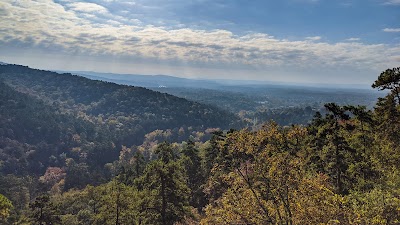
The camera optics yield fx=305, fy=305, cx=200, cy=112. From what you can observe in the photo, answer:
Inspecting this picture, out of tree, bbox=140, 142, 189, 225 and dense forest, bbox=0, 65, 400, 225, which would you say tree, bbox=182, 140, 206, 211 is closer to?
dense forest, bbox=0, 65, 400, 225

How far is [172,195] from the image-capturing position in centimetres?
2919

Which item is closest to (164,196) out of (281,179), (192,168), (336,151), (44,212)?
(281,179)

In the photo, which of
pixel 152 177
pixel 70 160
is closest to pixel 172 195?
pixel 152 177

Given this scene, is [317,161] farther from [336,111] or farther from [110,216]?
[110,216]

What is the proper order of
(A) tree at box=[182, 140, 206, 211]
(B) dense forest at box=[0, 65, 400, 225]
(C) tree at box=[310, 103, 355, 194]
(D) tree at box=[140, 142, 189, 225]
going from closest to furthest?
(B) dense forest at box=[0, 65, 400, 225]
(D) tree at box=[140, 142, 189, 225]
(C) tree at box=[310, 103, 355, 194]
(A) tree at box=[182, 140, 206, 211]

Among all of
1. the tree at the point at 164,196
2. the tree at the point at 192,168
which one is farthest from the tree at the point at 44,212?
the tree at the point at 192,168

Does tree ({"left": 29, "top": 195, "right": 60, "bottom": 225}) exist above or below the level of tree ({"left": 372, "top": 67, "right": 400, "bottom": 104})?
below

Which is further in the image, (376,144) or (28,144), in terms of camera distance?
(28,144)

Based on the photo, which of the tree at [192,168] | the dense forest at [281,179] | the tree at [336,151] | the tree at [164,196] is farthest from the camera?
the tree at [192,168]

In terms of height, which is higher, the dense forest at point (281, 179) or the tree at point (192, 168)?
the dense forest at point (281, 179)

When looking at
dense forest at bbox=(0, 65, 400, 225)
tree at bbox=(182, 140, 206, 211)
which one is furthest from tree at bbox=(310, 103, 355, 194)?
tree at bbox=(182, 140, 206, 211)

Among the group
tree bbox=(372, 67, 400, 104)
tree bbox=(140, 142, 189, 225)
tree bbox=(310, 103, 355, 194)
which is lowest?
tree bbox=(140, 142, 189, 225)

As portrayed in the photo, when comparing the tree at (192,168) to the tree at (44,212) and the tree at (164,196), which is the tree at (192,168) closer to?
the tree at (44,212)

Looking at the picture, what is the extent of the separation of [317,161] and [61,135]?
619ft
